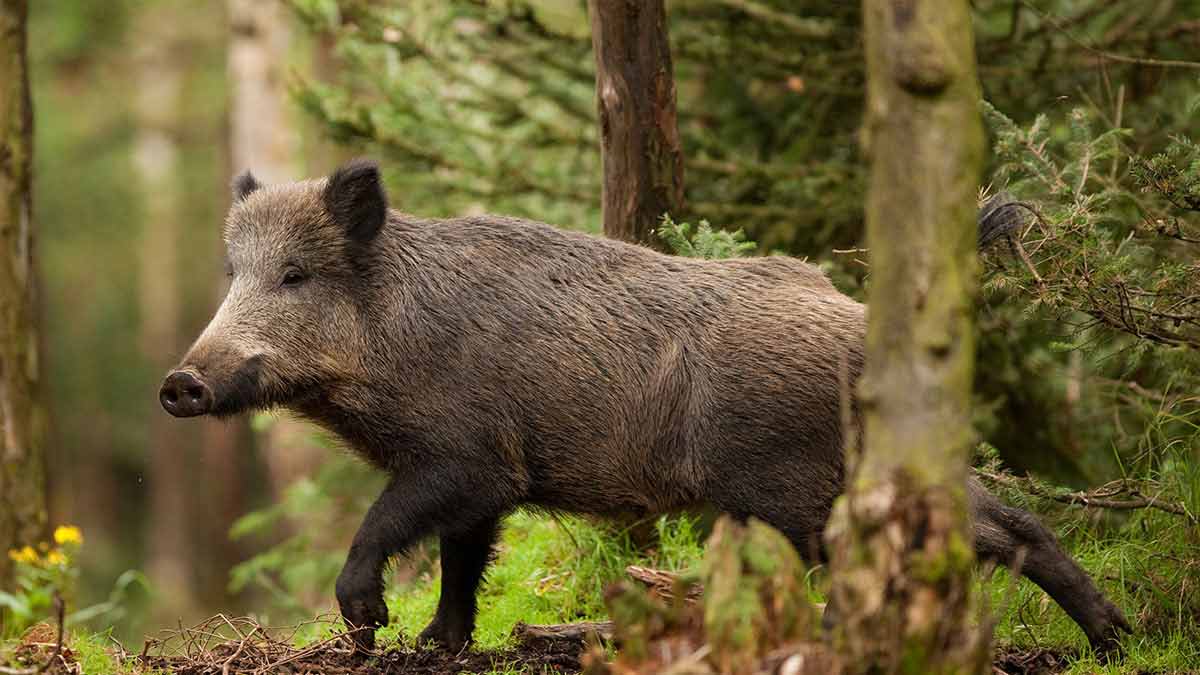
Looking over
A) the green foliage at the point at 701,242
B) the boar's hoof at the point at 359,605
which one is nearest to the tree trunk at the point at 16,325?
the boar's hoof at the point at 359,605

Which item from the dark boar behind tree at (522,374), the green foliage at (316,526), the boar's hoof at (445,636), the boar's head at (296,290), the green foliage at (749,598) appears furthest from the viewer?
the green foliage at (316,526)

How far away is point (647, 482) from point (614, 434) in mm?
217

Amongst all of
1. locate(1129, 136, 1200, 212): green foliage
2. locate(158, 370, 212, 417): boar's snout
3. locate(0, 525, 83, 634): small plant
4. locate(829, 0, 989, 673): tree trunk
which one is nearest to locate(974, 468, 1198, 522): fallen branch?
locate(1129, 136, 1200, 212): green foliage

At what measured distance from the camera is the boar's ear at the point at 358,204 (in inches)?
220

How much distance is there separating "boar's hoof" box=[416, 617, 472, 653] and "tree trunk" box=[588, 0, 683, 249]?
2009mm

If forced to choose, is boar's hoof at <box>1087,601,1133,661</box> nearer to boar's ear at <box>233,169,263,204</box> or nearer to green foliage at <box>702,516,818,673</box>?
green foliage at <box>702,516,818,673</box>

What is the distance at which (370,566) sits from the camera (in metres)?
5.19

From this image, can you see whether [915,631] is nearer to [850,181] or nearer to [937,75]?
[937,75]

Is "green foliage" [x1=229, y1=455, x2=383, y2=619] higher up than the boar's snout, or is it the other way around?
the boar's snout

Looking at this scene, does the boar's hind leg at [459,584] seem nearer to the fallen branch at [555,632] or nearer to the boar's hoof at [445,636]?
the boar's hoof at [445,636]

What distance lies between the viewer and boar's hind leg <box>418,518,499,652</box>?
5754 millimetres

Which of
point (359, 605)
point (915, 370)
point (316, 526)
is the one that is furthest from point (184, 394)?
point (316, 526)

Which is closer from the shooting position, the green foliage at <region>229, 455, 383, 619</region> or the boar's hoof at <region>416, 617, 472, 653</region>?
the boar's hoof at <region>416, 617, 472, 653</region>

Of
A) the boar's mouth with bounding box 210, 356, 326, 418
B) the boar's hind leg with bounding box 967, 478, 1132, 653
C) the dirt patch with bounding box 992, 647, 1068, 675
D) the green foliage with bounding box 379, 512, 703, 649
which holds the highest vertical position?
the boar's mouth with bounding box 210, 356, 326, 418
